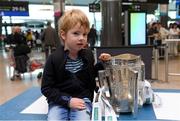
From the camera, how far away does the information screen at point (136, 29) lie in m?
7.56

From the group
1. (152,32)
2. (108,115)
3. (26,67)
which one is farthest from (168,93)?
(152,32)

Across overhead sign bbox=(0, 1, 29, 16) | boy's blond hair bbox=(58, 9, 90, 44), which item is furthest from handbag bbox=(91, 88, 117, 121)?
overhead sign bbox=(0, 1, 29, 16)

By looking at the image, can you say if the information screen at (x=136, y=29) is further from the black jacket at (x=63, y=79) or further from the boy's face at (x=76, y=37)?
the boy's face at (x=76, y=37)

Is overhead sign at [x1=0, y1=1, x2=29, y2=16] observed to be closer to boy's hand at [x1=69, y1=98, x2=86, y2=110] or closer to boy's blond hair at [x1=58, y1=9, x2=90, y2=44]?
boy's blond hair at [x1=58, y1=9, x2=90, y2=44]

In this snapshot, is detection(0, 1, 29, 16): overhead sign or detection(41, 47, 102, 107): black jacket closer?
detection(41, 47, 102, 107): black jacket

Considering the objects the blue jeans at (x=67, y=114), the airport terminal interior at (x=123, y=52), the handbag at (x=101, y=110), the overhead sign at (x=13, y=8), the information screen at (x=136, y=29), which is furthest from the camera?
the overhead sign at (x=13, y=8)

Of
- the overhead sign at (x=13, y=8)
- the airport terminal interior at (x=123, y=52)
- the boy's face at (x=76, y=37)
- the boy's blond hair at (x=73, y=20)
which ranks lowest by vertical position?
the airport terminal interior at (x=123, y=52)

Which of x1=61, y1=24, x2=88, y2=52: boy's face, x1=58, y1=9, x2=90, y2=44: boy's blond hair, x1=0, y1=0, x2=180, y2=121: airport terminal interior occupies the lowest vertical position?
x1=0, y1=0, x2=180, y2=121: airport terminal interior

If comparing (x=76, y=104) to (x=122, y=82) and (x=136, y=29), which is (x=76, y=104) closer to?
(x=122, y=82)

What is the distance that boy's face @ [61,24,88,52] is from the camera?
76.8 inches

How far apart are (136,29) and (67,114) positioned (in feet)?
19.3

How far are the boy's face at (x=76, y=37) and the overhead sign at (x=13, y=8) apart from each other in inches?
494

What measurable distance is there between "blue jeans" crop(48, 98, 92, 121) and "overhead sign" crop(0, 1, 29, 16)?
12641 mm

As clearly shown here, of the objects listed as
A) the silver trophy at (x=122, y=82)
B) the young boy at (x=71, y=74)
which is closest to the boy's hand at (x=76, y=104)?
the young boy at (x=71, y=74)
